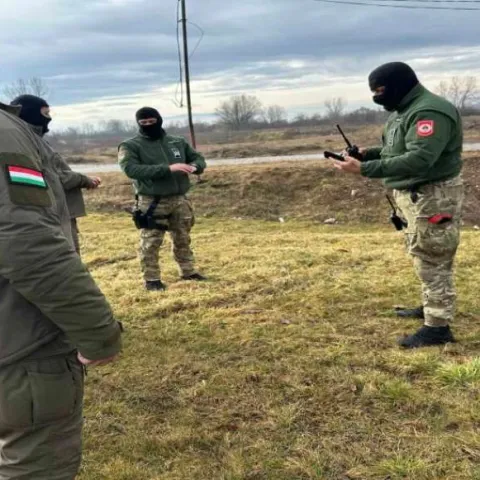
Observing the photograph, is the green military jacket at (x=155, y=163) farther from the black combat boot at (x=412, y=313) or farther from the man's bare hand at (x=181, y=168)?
the black combat boot at (x=412, y=313)

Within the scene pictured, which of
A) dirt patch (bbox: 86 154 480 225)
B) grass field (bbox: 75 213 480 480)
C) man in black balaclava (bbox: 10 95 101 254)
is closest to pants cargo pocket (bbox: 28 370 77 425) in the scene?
grass field (bbox: 75 213 480 480)

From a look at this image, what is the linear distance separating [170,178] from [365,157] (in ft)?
7.02

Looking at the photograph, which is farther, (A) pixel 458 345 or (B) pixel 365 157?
(B) pixel 365 157

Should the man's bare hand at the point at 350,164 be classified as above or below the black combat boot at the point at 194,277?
above

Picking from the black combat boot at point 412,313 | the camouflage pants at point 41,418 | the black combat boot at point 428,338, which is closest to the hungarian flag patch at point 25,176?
the camouflage pants at point 41,418

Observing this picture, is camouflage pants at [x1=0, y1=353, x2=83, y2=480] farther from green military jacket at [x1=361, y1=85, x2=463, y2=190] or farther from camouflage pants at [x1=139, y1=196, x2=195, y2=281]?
camouflage pants at [x1=139, y1=196, x2=195, y2=281]

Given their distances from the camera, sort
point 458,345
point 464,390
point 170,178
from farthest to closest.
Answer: point 170,178
point 458,345
point 464,390

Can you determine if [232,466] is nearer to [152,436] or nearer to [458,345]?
[152,436]

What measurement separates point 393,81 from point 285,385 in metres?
2.10

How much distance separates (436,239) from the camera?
151 inches

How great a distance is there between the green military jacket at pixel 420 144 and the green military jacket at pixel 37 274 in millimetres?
2474

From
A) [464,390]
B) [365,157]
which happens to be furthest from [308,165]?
[464,390]

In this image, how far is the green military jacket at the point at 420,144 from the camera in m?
3.61

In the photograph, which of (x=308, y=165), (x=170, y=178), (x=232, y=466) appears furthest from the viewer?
(x=308, y=165)
